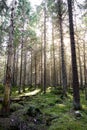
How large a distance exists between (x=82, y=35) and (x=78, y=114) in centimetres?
1841

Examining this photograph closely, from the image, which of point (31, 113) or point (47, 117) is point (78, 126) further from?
point (31, 113)

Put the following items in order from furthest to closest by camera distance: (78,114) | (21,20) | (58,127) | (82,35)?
1. (82,35)
2. (21,20)
3. (78,114)
4. (58,127)

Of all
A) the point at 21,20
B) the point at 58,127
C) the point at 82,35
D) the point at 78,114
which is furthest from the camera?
the point at 82,35

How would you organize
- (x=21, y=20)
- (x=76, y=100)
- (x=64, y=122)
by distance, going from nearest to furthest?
1. (x=64, y=122)
2. (x=76, y=100)
3. (x=21, y=20)

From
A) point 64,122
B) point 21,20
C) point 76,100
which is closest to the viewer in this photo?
point 64,122

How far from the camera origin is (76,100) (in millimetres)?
11766

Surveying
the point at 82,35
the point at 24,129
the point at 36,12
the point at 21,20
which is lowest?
the point at 24,129

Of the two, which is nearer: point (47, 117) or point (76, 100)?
point (47, 117)

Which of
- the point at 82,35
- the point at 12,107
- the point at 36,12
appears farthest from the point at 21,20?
the point at 12,107

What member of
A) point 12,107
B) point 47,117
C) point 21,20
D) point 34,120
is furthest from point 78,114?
point 21,20

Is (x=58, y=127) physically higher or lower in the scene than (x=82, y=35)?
lower

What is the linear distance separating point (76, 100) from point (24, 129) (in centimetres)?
481

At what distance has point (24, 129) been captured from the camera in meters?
7.87

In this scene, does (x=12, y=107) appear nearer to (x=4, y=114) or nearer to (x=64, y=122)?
(x=4, y=114)
